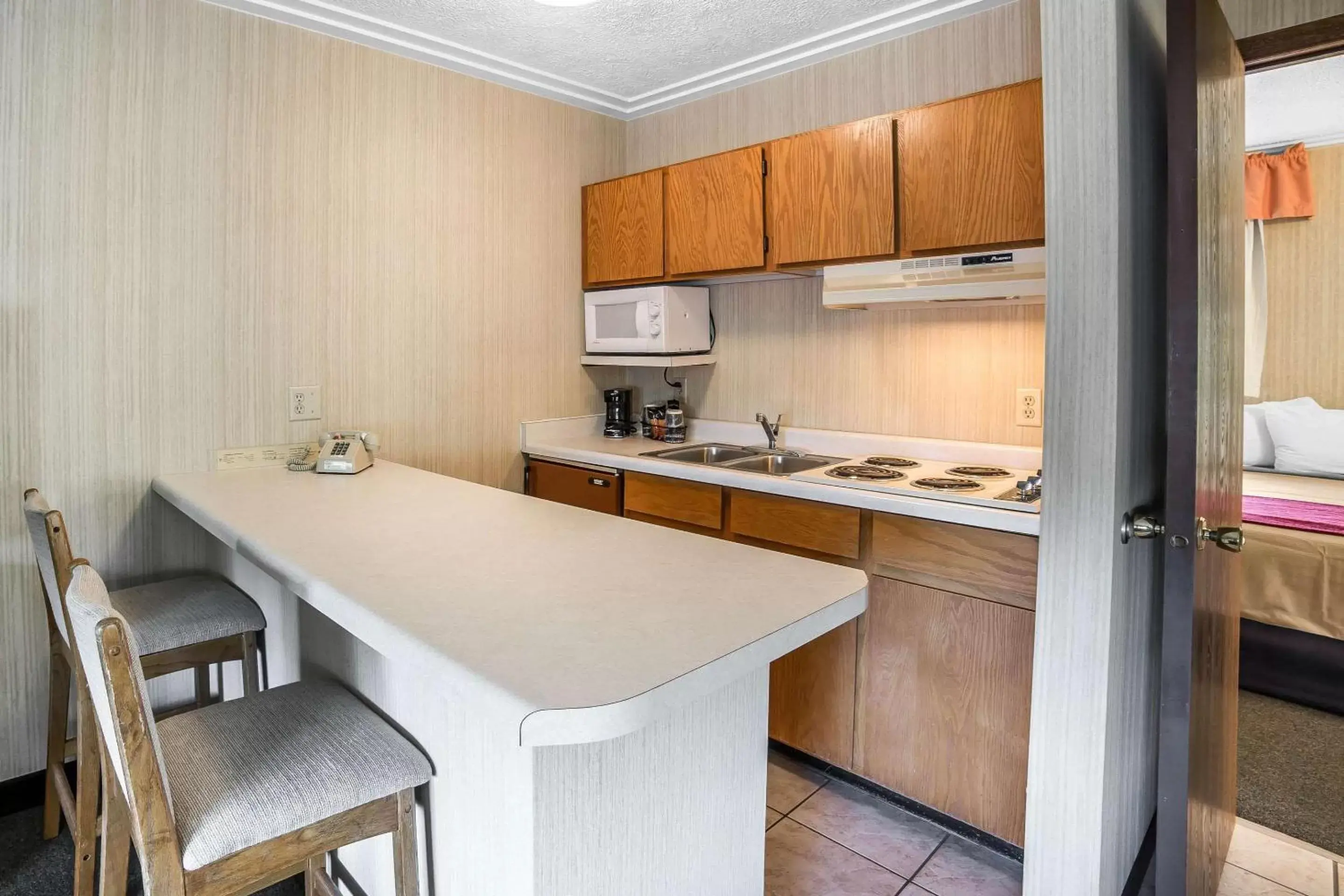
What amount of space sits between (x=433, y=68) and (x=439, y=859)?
104 inches

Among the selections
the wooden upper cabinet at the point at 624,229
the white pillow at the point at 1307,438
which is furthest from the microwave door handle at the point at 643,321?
the white pillow at the point at 1307,438

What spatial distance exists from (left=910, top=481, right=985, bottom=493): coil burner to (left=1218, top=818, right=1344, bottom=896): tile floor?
1.11 m

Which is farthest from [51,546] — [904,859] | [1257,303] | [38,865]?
[1257,303]

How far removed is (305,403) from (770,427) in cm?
168

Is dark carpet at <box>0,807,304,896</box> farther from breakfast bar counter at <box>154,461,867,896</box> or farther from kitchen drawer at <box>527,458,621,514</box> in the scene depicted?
kitchen drawer at <box>527,458,621,514</box>

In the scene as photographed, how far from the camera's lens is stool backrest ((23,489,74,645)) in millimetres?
1376

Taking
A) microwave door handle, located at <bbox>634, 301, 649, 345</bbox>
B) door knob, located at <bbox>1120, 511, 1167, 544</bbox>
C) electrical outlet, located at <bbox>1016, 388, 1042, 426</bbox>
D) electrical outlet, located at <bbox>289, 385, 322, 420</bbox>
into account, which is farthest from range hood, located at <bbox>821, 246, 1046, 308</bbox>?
electrical outlet, located at <bbox>289, 385, 322, 420</bbox>

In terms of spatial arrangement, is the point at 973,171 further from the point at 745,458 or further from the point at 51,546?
the point at 51,546

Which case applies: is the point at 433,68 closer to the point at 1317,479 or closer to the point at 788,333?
the point at 788,333

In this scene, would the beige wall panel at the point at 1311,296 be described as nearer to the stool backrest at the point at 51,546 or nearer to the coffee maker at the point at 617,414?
the coffee maker at the point at 617,414

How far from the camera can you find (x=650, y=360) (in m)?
3.05

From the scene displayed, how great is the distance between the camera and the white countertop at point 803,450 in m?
1.92

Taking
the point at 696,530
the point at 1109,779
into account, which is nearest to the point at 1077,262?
the point at 1109,779

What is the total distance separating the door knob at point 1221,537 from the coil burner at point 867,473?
2.86ft
